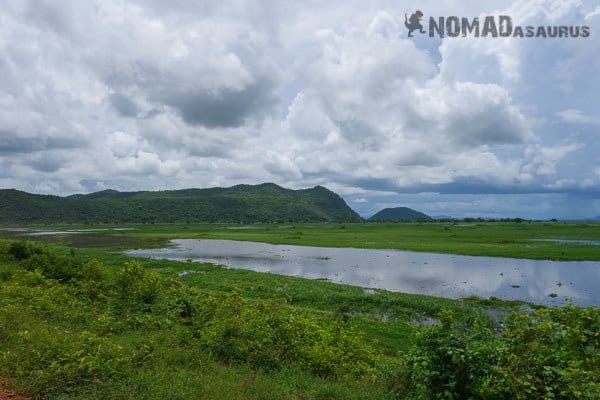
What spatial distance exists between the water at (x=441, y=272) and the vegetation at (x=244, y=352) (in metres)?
19.3

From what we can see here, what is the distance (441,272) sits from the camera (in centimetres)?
4672

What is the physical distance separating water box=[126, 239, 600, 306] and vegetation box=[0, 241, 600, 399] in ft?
63.3

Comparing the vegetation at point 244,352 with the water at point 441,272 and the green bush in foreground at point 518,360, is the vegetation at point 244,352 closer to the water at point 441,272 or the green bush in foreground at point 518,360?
the green bush in foreground at point 518,360

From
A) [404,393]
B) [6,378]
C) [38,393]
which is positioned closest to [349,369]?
[404,393]

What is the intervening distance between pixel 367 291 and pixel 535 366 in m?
27.6

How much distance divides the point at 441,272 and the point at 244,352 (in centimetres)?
3963

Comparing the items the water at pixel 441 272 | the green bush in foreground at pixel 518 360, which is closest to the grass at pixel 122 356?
the green bush in foreground at pixel 518 360

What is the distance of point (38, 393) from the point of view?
857 cm

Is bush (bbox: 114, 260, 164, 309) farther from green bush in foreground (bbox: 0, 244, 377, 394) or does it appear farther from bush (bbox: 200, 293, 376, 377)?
bush (bbox: 200, 293, 376, 377)

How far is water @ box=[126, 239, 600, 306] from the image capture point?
117 ft

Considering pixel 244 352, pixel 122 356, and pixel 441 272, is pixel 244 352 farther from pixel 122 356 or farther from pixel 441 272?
pixel 441 272

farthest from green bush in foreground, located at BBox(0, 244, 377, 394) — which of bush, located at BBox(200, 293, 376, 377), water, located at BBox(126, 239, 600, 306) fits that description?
water, located at BBox(126, 239, 600, 306)

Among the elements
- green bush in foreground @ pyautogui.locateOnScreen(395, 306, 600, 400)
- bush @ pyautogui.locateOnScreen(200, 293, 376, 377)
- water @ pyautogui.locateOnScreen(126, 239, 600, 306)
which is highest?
green bush in foreground @ pyautogui.locateOnScreen(395, 306, 600, 400)

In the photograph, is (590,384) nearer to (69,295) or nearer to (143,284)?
(143,284)
